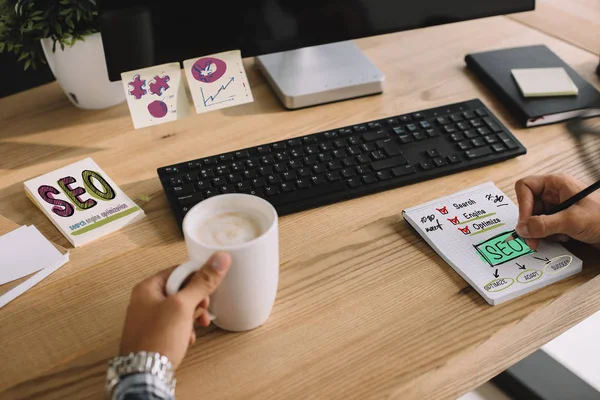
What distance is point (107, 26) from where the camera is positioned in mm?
851

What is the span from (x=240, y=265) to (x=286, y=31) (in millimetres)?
481

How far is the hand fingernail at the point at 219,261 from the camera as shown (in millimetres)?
583

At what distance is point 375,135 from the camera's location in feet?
3.09

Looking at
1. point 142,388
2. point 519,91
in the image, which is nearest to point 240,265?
point 142,388

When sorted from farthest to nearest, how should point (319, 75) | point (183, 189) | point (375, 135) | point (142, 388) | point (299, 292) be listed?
point (319, 75), point (375, 135), point (183, 189), point (299, 292), point (142, 388)

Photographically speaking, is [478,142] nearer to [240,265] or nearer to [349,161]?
[349,161]

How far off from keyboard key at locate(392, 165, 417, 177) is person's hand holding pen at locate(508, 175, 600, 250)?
146mm

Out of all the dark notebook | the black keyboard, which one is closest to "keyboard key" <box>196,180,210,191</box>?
the black keyboard

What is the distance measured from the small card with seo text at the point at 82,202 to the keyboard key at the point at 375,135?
345 mm

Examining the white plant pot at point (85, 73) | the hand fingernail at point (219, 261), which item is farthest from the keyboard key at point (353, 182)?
the white plant pot at point (85, 73)

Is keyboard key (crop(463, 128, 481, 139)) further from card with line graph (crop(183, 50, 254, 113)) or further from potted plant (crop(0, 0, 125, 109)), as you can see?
potted plant (crop(0, 0, 125, 109))

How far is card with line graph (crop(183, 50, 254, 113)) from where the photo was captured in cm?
91

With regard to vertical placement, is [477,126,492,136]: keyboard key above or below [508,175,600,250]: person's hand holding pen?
above

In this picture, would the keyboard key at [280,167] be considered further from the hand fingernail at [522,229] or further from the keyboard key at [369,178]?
the hand fingernail at [522,229]
